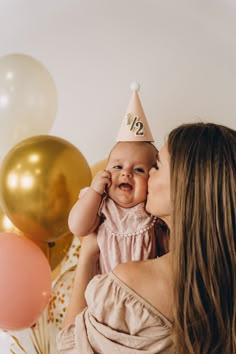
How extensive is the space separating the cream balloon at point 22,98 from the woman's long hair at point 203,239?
587 millimetres

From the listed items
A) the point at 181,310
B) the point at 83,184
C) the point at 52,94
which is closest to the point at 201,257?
the point at 181,310

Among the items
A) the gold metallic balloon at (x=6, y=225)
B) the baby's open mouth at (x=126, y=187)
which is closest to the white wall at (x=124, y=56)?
the gold metallic balloon at (x=6, y=225)

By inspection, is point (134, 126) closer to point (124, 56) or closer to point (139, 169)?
point (139, 169)

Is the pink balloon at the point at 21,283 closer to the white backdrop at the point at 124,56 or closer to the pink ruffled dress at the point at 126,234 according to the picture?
the pink ruffled dress at the point at 126,234

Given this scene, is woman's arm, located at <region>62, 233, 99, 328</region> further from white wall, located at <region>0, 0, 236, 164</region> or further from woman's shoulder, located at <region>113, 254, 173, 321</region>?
white wall, located at <region>0, 0, 236, 164</region>

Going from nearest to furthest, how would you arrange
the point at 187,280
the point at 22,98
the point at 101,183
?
the point at 187,280 < the point at 101,183 < the point at 22,98

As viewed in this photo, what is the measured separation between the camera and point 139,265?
4.14 feet

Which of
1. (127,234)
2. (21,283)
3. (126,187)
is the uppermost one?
(126,187)

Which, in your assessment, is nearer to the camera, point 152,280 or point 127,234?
point 152,280

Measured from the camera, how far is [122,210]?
1.45m

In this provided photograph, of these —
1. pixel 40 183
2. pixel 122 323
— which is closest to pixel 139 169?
pixel 40 183

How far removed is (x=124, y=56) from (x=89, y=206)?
798 millimetres

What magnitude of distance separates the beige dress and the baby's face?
24cm

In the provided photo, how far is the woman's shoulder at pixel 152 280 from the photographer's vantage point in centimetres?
123
